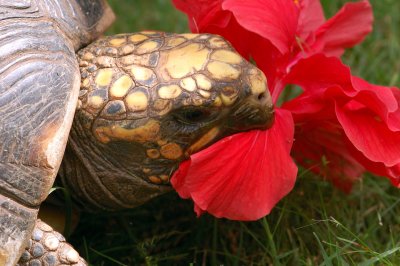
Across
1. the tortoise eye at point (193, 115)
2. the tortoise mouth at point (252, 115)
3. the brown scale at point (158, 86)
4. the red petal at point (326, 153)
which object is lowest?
the red petal at point (326, 153)

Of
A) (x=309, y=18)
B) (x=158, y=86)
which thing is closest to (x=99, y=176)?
(x=158, y=86)

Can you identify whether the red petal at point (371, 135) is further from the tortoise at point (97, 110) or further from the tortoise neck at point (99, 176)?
the tortoise neck at point (99, 176)

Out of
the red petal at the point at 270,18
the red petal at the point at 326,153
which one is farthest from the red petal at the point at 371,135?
the red petal at the point at 270,18

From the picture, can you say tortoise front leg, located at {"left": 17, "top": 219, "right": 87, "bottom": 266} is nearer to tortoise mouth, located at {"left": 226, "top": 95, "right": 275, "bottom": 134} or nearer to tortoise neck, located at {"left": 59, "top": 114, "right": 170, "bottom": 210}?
tortoise neck, located at {"left": 59, "top": 114, "right": 170, "bottom": 210}

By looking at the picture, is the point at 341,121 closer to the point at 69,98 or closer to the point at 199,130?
the point at 199,130

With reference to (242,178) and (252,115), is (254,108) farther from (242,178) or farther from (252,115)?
(242,178)
